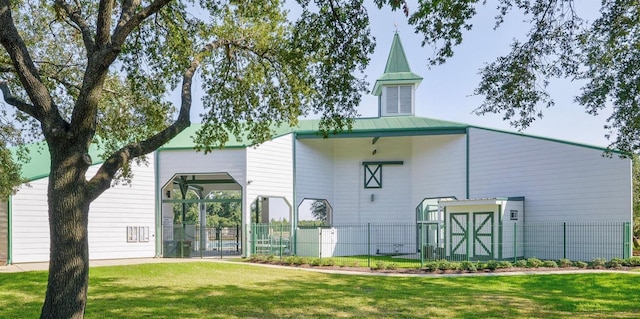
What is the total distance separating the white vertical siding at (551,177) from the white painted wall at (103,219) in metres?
14.2

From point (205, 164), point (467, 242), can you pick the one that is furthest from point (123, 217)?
point (467, 242)

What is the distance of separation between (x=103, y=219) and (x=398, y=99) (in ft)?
50.0

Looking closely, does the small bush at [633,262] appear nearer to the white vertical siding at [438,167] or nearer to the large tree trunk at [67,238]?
the white vertical siding at [438,167]

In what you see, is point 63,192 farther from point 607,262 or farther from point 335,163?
point 335,163

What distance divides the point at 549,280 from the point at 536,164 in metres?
7.17

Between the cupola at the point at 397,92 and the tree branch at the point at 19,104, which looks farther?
the cupola at the point at 397,92

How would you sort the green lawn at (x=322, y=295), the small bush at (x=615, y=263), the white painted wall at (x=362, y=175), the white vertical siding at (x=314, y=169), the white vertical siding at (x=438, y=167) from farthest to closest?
1. the white painted wall at (x=362, y=175)
2. the white vertical siding at (x=314, y=169)
3. the white vertical siding at (x=438, y=167)
4. the small bush at (x=615, y=263)
5. the green lawn at (x=322, y=295)

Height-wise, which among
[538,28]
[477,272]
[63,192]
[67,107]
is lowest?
[477,272]

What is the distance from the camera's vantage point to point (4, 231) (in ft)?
56.6

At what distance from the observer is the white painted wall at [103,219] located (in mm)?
17641

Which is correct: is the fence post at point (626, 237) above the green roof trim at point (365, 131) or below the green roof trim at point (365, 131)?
below

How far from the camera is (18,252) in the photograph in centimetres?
1745

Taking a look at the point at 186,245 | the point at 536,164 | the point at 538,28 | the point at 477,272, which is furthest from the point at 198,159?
the point at 538,28

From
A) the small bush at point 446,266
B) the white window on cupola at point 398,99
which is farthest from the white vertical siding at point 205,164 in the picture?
the white window on cupola at point 398,99
